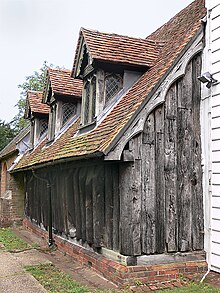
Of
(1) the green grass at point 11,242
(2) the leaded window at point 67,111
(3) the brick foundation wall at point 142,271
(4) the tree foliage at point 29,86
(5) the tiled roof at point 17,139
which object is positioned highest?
(4) the tree foliage at point 29,86

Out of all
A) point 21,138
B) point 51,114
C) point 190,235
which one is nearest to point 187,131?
point 190,235

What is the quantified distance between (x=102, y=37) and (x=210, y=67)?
2738 millimetres

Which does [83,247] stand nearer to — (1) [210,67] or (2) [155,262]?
(2) [155,262]

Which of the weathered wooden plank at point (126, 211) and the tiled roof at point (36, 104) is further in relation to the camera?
the tiled roof at point (36, 104)

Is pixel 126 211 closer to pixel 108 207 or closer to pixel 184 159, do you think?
pixel 108 207

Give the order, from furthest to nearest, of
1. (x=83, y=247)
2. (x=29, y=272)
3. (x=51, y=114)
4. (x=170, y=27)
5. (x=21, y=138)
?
(x=21, y=138)
(x=51, y=114)
(x=170, y=27)
(x=83, y=247)
(x=29, y=272)

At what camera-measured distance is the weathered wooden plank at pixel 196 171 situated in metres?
7.34

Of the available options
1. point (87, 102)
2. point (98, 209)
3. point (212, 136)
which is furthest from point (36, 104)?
point (212, 136)

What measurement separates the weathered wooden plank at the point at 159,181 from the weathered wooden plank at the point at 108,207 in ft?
2.86

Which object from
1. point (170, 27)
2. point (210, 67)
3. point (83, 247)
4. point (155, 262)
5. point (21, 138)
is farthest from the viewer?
point (21, 138)

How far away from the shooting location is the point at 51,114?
13516mm

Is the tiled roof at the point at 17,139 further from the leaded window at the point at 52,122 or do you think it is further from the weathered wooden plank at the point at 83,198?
the weathered wooden plank at the point at 83,198

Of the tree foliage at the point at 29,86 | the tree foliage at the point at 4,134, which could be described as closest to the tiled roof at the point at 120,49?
the tree foliage at the point at 4,134

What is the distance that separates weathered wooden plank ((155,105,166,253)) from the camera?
703 centimetres
